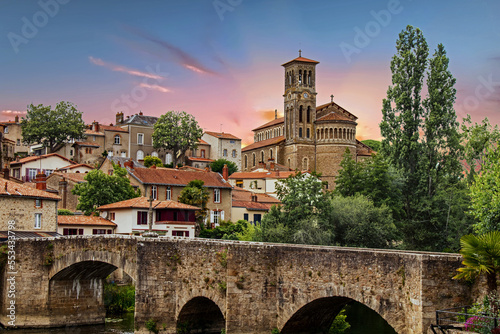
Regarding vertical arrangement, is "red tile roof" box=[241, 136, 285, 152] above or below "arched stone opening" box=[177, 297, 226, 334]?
above

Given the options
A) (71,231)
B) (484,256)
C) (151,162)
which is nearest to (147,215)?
(71,231)

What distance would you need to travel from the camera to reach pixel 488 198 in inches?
1150

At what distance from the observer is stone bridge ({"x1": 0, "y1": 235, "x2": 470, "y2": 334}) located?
742 inches

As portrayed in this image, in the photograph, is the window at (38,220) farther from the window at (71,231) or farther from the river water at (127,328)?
the river water at (127,328)

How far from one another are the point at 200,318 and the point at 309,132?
255 feet

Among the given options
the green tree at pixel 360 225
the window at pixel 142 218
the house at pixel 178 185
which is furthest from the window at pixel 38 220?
the green tree at pixel 360 225

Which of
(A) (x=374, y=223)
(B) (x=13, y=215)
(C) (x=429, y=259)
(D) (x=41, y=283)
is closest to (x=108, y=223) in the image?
(B) (x=13, y=215)

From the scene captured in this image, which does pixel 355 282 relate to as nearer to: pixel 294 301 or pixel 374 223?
pixel 294 301

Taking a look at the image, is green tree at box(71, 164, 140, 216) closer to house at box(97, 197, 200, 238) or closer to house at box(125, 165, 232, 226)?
house at box(97, 197, 200, 238)

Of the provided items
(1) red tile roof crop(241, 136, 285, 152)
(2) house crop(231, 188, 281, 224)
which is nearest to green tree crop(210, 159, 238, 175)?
(1) red tile roof crop(241, 136, 285, 152)

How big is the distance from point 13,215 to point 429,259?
30.3 metres

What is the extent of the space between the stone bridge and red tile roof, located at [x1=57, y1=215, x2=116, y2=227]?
10417mm

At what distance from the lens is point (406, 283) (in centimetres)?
1891

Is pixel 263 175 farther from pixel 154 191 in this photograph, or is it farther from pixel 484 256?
pixel 484 256
